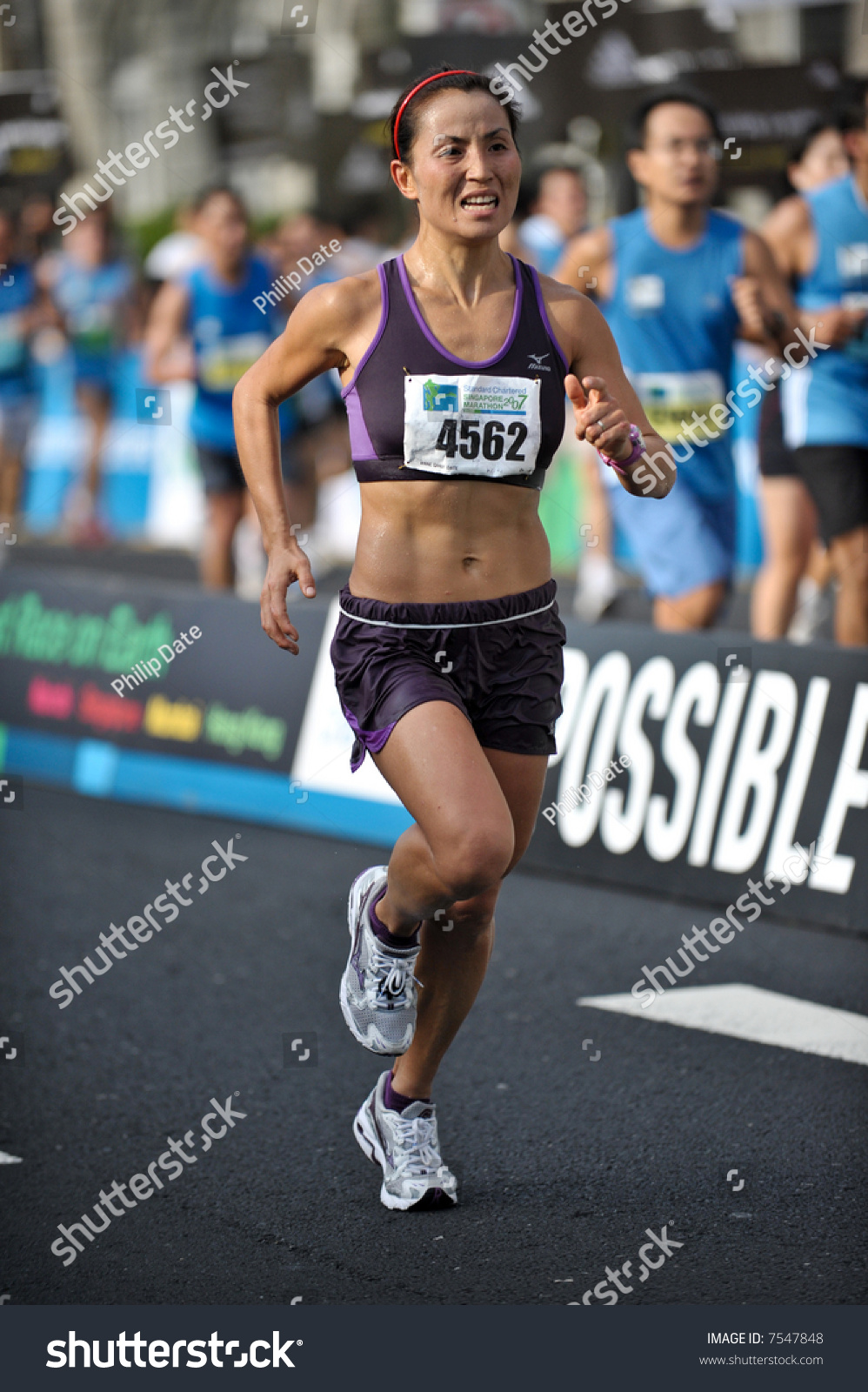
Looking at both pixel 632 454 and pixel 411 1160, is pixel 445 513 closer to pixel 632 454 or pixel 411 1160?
pixel 632 454

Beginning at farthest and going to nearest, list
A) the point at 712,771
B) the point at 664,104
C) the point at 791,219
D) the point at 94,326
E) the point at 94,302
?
the point at 94,326
the point at 94,302
the point at 791,219
the point at 664,104
the point at 712,771

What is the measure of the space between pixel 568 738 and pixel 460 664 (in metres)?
3.11

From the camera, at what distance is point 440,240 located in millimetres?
3455

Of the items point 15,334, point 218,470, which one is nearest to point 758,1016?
point 218,470

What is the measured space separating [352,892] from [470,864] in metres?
0.55

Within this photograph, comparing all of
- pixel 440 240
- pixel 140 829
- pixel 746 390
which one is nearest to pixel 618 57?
pixel 746 390

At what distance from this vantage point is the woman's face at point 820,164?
27.3 ft

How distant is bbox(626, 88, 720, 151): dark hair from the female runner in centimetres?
378

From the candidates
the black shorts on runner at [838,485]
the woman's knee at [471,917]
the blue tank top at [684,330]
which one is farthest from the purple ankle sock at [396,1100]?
the black shorts on runner at [838,485]

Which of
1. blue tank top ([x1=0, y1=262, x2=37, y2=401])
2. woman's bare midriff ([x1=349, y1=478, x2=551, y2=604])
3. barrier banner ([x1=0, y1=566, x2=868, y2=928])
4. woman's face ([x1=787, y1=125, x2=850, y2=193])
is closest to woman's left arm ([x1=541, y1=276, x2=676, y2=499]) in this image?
woman's bare midriff ([x1=349, y1=478, x2=551, y2=604])

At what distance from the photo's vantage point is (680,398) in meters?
7.30

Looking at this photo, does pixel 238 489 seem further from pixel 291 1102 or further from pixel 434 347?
pixel 434 347

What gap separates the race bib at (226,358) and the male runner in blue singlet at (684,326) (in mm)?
3304

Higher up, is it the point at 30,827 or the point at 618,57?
the point at 618,57
